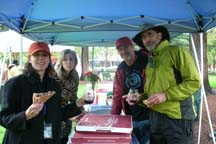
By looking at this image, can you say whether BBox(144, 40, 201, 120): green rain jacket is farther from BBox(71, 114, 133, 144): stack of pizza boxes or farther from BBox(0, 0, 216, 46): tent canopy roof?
BBox(0, 0, 216, 46): tent canopy roof

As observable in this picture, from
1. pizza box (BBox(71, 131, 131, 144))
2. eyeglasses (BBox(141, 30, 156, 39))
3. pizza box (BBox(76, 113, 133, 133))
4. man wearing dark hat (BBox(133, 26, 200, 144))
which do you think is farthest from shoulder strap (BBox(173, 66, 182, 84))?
pizza box (BBox(71, 131, 131, 144))

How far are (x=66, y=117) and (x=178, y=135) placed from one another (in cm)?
94

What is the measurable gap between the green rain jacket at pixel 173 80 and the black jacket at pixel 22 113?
847 millimetres

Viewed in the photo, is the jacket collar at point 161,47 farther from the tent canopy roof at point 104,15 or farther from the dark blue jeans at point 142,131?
the tent canopy roof at point 104,15

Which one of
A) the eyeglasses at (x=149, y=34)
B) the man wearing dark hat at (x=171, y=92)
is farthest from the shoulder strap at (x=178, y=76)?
the eyeglasses at (x=149, y=34)

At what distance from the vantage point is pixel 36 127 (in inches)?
93.2

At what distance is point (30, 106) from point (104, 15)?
6.94 ft

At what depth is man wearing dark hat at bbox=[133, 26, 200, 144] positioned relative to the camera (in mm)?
2523

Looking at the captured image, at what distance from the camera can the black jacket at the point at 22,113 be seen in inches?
89.7

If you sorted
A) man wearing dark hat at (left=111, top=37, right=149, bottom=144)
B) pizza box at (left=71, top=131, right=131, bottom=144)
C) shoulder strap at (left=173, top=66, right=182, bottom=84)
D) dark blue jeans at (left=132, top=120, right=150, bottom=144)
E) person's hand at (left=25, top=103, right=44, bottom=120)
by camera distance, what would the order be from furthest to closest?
1. man wearing dark hat at (left=111, top=37, right=149, bottom=144)
2. dark blue jeans at (left=132, top=120, right=150, bottom=144)
3. shoulder strap at (left=173, top=66, right=182, bottom=84)
4. pizza box at (left=71, top=131, right=131, bottom=144)
5. person's hand at (left=25, top=103, right=44, bottom=120)

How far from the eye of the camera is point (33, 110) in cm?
213

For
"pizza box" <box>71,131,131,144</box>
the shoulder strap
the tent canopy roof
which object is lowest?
"pizza box" <box>71,131,131,144</box>

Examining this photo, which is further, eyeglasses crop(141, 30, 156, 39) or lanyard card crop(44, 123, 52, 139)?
eyeglasses crop(141, 30, 156, 39)

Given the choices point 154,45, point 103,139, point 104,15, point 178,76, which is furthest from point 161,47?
point 104,15
